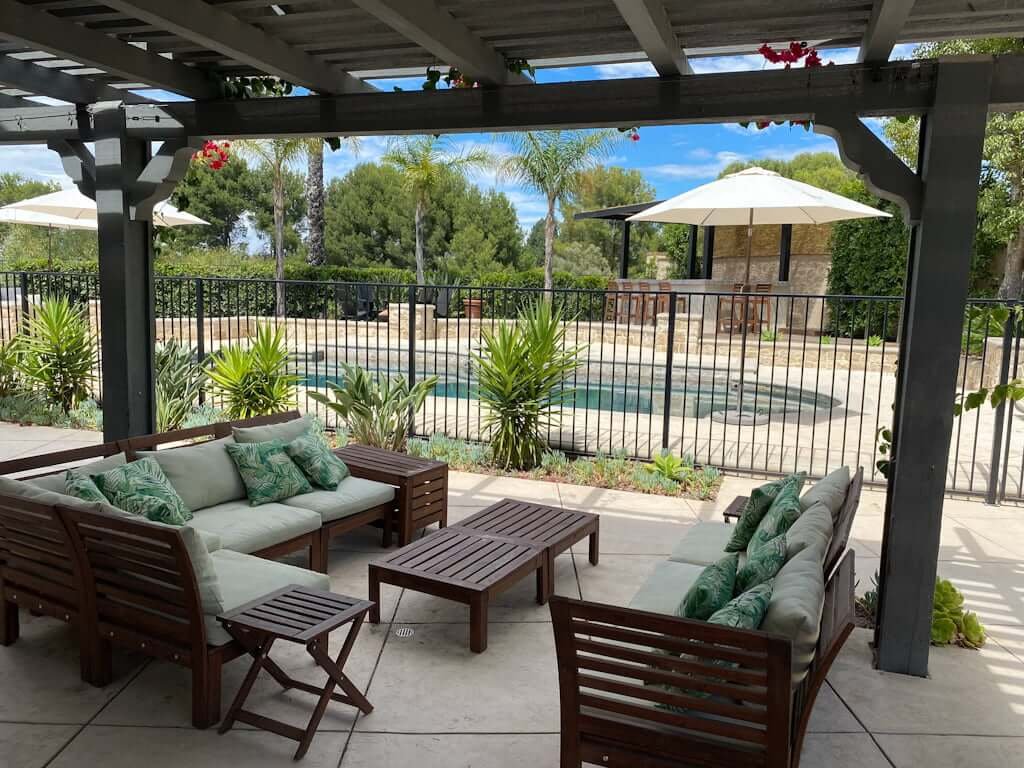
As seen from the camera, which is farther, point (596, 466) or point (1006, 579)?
point (596, 466)

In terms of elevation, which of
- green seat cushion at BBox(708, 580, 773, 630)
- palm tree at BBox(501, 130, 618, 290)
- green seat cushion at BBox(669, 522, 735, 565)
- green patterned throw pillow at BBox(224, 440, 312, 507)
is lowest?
green seat cushion at BBox(669, 522, 735, 565)

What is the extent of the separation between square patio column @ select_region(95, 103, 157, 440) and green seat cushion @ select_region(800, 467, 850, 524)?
4100 mm

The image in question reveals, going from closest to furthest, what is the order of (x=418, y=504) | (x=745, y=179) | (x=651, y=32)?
(x=651, y=32), (x=418, y=504), (x=745, y=179)

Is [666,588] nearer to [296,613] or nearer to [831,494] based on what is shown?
[831,494]

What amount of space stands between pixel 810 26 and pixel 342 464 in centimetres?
353

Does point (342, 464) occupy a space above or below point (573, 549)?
above

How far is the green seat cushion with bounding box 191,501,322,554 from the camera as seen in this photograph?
13.3ft

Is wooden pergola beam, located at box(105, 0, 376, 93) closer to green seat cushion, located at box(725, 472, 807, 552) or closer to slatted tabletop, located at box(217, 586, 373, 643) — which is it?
slatted tabletop, located at box(217, 586, 373, 643)

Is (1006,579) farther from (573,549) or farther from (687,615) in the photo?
(687,615)

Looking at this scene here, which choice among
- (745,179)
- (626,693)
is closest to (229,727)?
(626,693)

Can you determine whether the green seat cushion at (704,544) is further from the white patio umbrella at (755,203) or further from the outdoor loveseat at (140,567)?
the white patio umbrella at (755,203)

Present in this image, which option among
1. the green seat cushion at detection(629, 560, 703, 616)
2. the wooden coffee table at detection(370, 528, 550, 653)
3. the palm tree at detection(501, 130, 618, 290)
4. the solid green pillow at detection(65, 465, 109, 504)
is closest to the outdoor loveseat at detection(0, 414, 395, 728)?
the solid green pillow at detection(65, 465, 109, 504)

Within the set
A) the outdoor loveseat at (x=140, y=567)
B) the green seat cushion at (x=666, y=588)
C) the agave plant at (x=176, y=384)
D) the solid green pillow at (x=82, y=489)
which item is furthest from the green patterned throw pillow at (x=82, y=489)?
the agave plant at (x=176, y=384)

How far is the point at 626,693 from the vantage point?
8.14 ft
